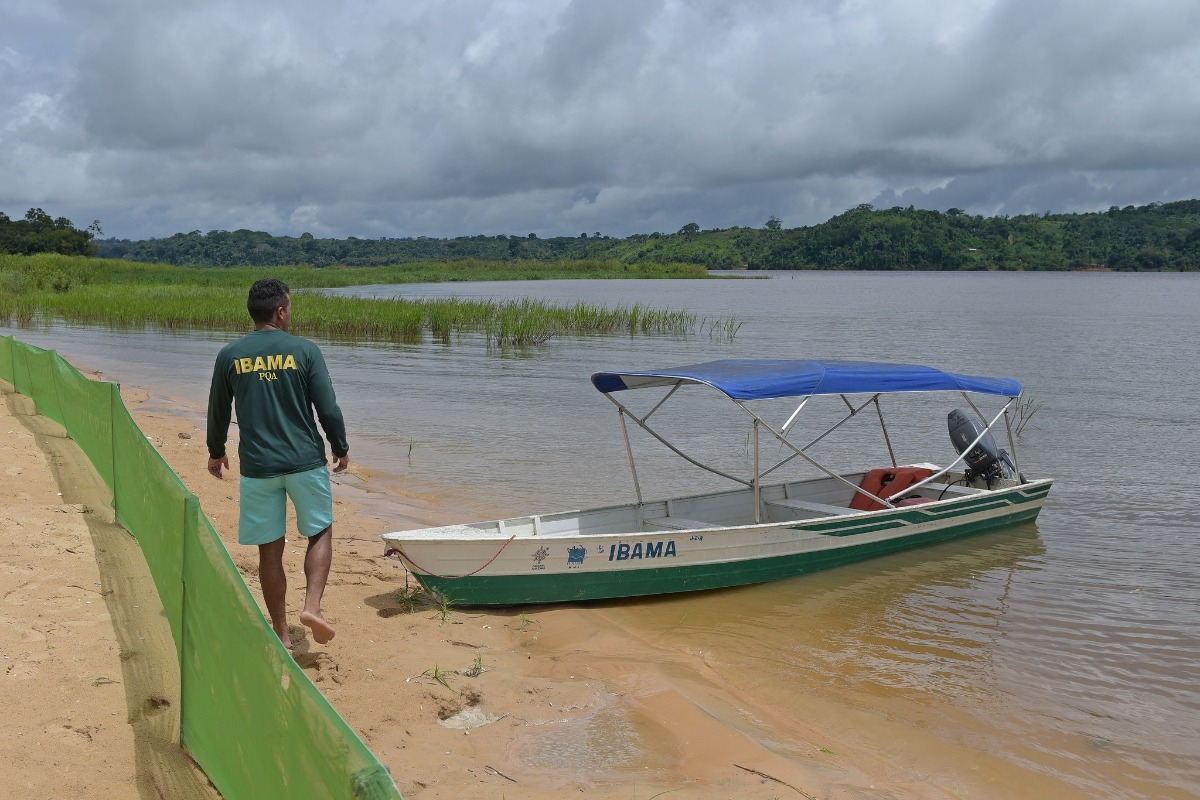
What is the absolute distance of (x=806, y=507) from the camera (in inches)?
400

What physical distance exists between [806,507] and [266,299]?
6.69 meters

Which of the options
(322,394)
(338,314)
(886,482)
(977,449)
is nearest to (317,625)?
(322,394)

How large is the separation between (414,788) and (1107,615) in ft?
22.2

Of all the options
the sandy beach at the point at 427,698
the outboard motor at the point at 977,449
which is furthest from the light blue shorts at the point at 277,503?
the outboard motor at the point at 977,449

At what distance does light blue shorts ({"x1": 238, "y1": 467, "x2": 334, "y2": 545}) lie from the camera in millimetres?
5074

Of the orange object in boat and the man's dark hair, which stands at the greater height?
the man's dark hair

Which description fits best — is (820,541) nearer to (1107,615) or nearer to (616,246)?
(1107,615)

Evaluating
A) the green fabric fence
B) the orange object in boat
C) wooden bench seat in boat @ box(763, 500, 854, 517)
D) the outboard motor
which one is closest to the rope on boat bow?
the green fabric fence

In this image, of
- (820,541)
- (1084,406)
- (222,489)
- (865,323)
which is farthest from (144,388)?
(865,323)

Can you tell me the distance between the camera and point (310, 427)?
511cm

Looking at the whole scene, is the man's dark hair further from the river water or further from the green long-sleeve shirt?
the river water

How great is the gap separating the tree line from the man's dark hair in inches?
A: 3087

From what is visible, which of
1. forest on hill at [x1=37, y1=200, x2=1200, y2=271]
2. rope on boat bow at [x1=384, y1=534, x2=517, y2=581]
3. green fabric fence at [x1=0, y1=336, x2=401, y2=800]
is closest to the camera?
green fabric fence at [x1=0, y1=336, x2=401, y2=800]

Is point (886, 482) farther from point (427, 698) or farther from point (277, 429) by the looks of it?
point (277, 429)
